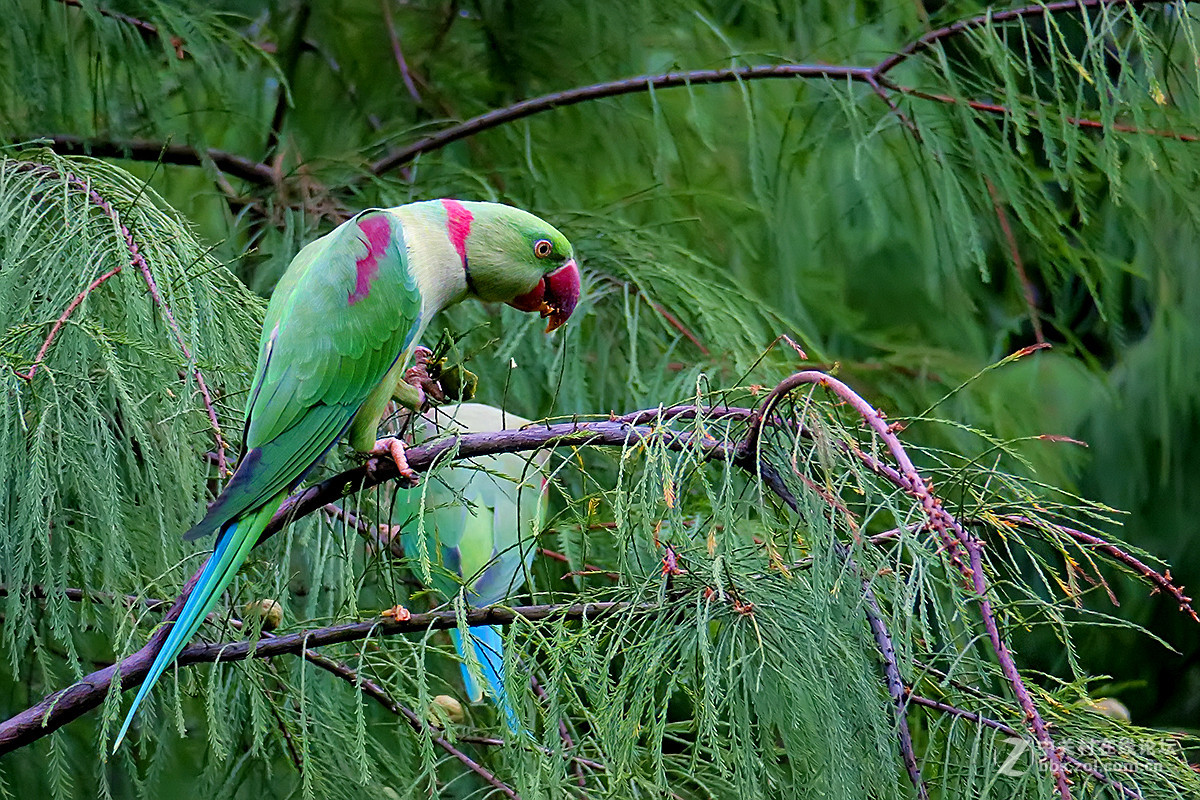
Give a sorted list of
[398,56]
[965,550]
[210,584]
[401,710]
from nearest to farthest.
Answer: [965,550]
[210,584]
[401,710]
[398,56]

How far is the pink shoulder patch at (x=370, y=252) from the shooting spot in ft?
5.17

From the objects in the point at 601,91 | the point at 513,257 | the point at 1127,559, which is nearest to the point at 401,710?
the point at 513,257

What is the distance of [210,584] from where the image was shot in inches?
49.4

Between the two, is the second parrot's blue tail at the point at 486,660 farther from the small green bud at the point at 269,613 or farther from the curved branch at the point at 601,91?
the curved branch at the point at 601,91

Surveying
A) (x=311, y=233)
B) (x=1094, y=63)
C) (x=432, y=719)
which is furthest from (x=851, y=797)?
(x=311, y=233)

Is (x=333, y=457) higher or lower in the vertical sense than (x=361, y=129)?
lower

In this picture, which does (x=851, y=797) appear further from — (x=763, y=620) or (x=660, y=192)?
(x=660, y=192)

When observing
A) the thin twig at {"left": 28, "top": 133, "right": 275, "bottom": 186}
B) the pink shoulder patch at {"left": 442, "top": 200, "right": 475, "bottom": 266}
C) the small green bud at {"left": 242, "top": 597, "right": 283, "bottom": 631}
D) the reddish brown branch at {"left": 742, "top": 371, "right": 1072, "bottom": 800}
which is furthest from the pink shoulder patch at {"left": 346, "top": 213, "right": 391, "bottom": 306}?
the reddish brown branch at {"left": 742, "top": 371, "right": 1072, "bottom": 800}

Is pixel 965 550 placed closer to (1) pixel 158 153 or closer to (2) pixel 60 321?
(2) pixel 60 321

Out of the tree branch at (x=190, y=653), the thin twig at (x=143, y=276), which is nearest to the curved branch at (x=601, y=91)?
the thin twig at (x=143, y=276)

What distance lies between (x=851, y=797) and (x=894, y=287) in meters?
3.50

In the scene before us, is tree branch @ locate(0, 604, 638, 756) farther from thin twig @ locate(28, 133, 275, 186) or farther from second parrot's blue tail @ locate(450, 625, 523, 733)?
thin twig @ locate(28, 133, 275, 186)

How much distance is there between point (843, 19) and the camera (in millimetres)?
2688

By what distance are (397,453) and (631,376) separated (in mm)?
651
